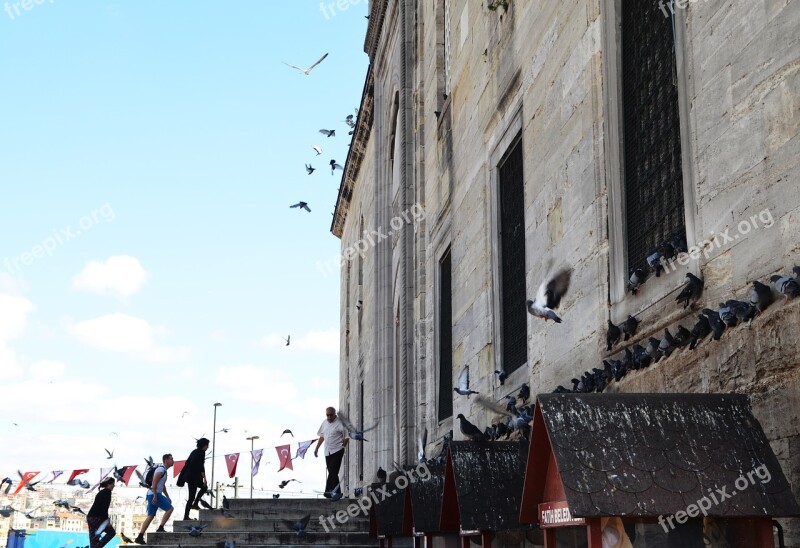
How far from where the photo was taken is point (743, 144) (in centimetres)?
648

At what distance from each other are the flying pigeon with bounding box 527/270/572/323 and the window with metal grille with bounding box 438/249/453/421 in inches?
251

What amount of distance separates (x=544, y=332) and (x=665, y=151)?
10.7ft

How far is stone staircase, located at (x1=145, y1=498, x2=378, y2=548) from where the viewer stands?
16438 mm

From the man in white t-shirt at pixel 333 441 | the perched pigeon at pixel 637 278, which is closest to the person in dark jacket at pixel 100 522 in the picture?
the man in white t-shirt at pixel 333 441

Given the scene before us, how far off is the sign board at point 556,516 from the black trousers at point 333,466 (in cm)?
1481

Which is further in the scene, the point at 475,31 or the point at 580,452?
the point at 475,31

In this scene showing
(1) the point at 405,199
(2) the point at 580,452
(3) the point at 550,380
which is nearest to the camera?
(2) the point at 580,452

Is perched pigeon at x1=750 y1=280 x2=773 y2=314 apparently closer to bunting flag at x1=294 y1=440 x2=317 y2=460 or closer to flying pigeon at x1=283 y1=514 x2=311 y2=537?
flying pigeon at x1=283 y1=514 x2=311 y2=537

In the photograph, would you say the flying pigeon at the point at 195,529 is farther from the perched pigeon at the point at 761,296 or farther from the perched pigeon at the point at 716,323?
the perched pigeon at the point at 761,296

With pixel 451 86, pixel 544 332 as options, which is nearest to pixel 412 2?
pixel 451 86

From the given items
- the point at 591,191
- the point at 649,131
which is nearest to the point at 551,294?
the point at 591,191

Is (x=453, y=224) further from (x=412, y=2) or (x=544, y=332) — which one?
(x=412, y=2)

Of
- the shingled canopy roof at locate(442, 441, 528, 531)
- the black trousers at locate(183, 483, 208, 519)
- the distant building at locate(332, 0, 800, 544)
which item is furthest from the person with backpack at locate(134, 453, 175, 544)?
the shingled canopy roof at locate(442, 441, 528, 531)

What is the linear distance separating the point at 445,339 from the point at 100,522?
6.15m
